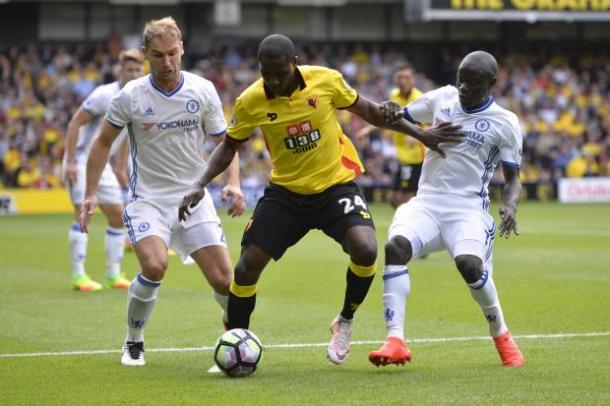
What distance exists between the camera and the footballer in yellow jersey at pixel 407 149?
1895 centimetres

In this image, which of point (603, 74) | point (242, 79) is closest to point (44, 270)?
point (242, 79)

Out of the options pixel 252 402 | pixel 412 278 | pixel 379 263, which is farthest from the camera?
pixel 379 263

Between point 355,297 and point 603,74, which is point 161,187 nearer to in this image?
point 355,297

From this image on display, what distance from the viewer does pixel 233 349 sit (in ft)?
27.8

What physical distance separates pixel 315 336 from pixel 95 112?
15.1 ft

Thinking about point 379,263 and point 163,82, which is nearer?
point 163,82

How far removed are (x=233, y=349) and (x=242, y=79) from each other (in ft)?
103

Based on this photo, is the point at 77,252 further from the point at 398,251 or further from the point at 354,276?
the point at 398,251

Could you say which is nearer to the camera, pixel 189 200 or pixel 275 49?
pixel 275 49

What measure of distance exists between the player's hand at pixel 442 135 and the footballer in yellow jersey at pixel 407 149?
10.1m

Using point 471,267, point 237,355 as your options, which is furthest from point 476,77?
point 237,355

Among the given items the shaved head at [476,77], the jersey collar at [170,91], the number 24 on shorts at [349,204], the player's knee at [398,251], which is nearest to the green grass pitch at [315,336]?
the player's knee at [398,251]

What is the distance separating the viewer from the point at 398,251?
28.5 feet

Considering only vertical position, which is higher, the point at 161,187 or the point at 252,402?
the point at 161,187
